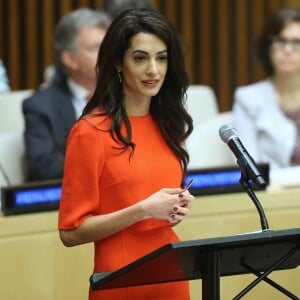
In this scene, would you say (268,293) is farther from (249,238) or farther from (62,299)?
(249,238)

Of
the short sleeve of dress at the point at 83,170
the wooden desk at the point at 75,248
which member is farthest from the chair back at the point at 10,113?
the short sleeve of dress at the point at 83,170

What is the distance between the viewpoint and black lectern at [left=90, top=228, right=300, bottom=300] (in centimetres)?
201

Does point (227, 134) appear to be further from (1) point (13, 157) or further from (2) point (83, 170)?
(1) point (13, 157)

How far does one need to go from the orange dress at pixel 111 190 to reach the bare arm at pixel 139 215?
0.09 ft

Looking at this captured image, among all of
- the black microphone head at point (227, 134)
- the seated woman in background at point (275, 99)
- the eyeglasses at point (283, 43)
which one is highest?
the eyeglasses at point (283, 43)

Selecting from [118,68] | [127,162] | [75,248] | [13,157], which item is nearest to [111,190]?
[127,162]

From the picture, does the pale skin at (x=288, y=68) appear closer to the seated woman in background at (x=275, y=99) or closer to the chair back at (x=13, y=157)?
the seated woman in background at (x=275, y=99)

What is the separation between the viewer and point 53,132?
4121 mm

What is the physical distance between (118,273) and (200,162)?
2.12 m

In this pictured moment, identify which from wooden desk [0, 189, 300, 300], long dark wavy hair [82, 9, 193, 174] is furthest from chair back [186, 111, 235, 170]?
long dark wavy hair [82, 9, 193, 174]

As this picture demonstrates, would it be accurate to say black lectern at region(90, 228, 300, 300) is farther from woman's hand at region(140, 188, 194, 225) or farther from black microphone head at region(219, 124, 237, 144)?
black microphone head at region(219, 124, 237, 144)

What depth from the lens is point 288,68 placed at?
4.34m

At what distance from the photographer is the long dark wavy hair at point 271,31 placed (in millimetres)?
4363

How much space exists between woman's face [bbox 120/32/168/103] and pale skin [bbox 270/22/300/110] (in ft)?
6.75
